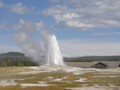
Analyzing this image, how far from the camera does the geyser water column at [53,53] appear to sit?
518ft

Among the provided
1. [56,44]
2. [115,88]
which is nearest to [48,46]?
[56,44]

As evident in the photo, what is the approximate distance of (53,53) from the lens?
160250 millimetres

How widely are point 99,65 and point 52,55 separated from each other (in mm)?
22162

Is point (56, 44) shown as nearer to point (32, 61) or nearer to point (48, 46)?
point (48, 46)

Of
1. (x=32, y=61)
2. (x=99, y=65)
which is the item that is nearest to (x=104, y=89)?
(x=99, y=65)

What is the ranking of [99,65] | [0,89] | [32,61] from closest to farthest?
[0,89] < [99,65] < [32,61]

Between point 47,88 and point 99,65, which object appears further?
point 99,65

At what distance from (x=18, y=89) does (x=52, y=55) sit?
103 metres

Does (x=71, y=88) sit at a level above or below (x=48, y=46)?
below

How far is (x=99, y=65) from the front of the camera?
155 metres

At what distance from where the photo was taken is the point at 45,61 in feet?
529

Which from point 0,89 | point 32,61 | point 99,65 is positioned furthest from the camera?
point 32,61

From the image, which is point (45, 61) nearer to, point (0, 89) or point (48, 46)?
point (48, 46)

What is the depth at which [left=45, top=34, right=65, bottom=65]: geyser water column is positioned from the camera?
158 m
